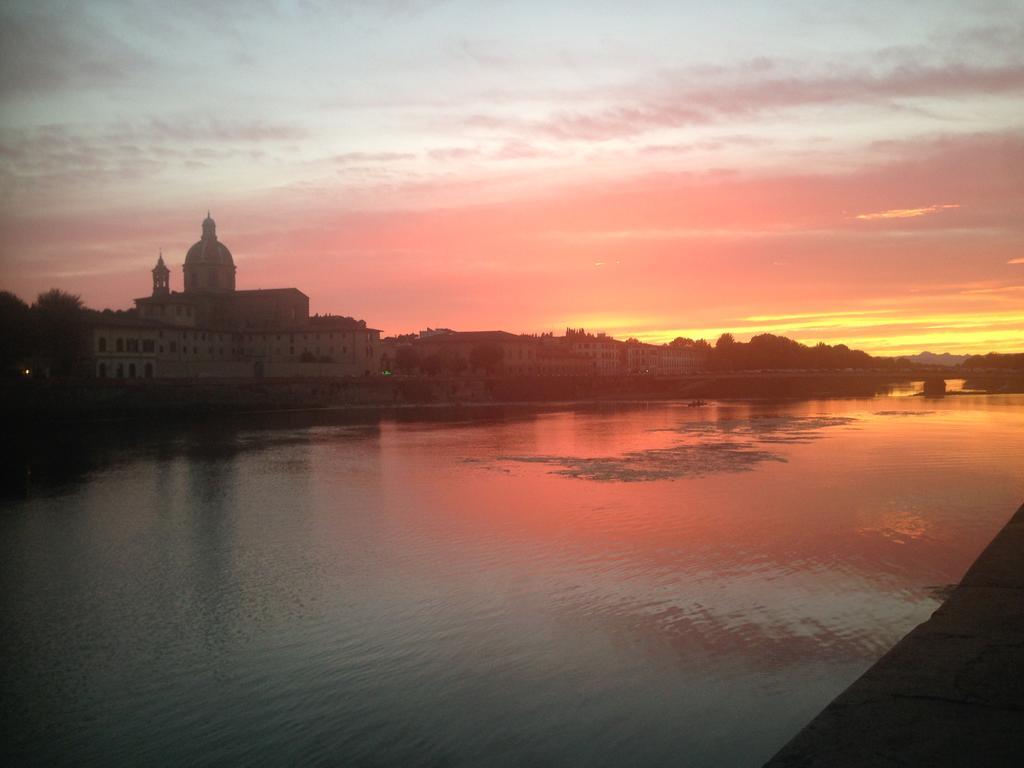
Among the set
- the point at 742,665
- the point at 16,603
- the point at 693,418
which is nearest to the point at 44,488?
the point at 16,603

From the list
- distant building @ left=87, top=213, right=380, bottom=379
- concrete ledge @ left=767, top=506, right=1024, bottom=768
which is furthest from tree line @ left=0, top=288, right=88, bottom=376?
concrete ledge @ left=767, top=506, right=1024, bottom=768

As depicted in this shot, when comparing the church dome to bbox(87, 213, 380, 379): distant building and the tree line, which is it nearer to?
bbox(87, 213, 380, 379): distant building

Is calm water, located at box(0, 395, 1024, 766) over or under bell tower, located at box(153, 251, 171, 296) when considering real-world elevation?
under

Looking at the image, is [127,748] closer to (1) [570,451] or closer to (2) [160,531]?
(2) [160,531]

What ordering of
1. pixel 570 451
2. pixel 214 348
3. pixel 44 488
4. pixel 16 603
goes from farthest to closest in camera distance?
pixel 214 348 < pixel 570 451 < pixel 44 488 < pixel 16 603

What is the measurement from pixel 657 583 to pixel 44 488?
731 inches

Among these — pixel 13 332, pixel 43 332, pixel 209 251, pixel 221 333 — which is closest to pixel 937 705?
pixel 13 332

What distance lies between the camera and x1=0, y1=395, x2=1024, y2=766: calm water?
24.7ft

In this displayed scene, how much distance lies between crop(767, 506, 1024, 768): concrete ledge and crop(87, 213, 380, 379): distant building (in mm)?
62390

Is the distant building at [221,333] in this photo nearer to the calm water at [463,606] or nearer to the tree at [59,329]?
the tree at [59,329]

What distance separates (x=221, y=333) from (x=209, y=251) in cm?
1349

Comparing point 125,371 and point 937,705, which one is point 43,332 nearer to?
point 125,371

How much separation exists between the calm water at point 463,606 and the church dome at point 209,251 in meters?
64.9

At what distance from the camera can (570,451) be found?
3338cm
